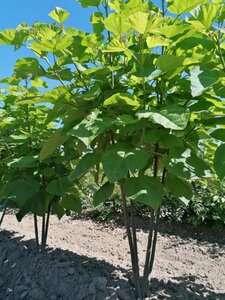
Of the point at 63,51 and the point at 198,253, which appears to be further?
the point at 198,253

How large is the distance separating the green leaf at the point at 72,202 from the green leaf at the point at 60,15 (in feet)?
4.53

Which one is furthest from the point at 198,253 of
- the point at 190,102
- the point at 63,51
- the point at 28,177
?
the point at 63,51

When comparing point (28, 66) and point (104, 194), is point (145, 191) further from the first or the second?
point (28, 66)

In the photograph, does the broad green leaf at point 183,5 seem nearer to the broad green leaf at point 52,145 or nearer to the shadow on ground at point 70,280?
the broad green leaf at point 52,145

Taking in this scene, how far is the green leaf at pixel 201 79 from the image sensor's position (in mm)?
1442

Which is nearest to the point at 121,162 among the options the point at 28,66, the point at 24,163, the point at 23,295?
the point at 28,66

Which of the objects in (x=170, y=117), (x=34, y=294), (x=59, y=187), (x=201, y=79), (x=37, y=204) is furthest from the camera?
(x=37, y=204)

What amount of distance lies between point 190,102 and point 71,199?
55.4 inches

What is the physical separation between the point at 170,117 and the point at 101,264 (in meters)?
1.83

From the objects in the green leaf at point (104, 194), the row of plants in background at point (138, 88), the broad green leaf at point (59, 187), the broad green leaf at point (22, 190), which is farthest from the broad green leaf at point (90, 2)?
the broad green leaf at point (22, 190)

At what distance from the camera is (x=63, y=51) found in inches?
77.0

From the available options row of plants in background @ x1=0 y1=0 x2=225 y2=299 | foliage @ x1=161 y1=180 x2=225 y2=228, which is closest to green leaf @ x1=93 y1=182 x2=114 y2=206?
row of plants in background @ x1=0 y1=0 x2=225 y2=299

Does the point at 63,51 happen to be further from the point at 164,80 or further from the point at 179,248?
the point at 179,248

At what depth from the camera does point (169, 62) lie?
5.49 feet
